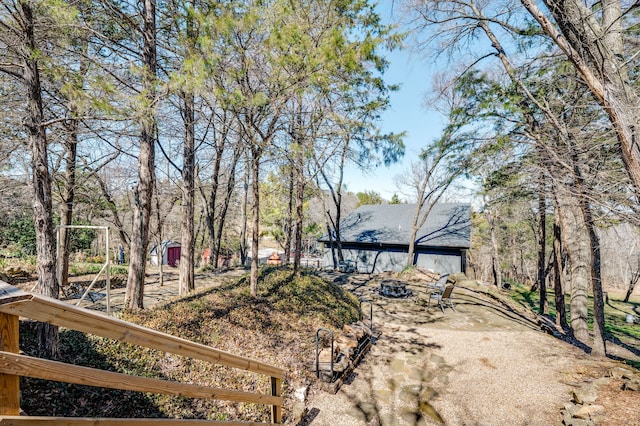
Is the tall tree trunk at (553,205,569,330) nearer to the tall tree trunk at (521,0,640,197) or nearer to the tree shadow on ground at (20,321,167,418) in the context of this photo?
the tall tree trunk at (521,0,640,197)

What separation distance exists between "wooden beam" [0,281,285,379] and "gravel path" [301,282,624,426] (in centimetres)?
332

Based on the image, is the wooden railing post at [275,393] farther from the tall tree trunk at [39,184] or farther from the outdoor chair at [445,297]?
the outdoor chair at [445,297]

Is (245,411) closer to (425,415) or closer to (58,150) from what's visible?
(425,415)

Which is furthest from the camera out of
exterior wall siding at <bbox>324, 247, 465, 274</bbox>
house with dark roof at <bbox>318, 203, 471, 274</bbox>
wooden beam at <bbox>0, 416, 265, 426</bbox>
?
house with dark roof at <bbox>318, 203, 471, 274</bbox>

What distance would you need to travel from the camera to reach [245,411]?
13.0 ft

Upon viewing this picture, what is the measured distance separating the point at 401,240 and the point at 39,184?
17.8 metres

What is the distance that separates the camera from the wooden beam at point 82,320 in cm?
109

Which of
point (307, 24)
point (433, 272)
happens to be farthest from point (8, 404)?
point (433, 272)

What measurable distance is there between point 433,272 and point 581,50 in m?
14.7

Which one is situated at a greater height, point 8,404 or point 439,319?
point 8,404

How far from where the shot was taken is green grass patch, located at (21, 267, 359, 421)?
3.31 meters

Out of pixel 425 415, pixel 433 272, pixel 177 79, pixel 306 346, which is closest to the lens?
pixel 425 415

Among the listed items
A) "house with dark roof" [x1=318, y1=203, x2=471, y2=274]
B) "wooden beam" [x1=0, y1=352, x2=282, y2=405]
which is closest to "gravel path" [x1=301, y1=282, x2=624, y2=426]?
"wooden beam" [x1=0, y1=352, x2=282, y2=405]

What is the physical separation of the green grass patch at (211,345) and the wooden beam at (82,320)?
2.59 metres
